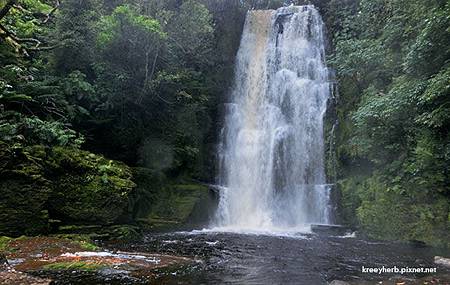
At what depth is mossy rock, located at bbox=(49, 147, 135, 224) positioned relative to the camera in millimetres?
11289

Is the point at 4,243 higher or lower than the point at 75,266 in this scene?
higher

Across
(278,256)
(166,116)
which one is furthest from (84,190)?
(278,256)

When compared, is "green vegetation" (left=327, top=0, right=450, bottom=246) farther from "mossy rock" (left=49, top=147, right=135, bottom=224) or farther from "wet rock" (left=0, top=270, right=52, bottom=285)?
"wet rock" (left=0, top=270, right=52, bottom=285)

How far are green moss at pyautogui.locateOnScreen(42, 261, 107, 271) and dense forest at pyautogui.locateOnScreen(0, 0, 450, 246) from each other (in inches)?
150

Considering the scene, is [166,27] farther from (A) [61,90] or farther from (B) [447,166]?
(B) [447,166]

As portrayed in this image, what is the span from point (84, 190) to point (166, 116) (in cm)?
585

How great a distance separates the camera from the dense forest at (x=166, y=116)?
36.0 ft

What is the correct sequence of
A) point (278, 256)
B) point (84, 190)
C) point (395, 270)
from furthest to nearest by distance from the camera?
point (84, 190) → point (278, 256) → point (395, 270)

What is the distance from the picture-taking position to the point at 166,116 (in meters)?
16.6

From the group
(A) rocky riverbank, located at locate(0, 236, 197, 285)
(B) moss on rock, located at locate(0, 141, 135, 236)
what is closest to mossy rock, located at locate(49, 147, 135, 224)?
(B) moss on rock, located at locate(0, 141, 135, 236)

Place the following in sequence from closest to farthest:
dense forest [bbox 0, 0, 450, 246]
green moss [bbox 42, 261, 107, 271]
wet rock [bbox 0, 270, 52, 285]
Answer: wet rock [bbox 0, 270, 52, 285]
green moss [bbox 42, 261, 107, 271]
dense forest [bbox 0, 0, 450, 246]

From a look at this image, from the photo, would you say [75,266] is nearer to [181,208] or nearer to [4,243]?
[4,243]

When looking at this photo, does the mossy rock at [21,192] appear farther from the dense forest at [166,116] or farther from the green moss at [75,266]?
the green moss at [75,266]

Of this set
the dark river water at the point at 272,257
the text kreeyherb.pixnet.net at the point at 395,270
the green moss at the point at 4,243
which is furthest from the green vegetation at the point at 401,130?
the green moss at the point at 4,243
